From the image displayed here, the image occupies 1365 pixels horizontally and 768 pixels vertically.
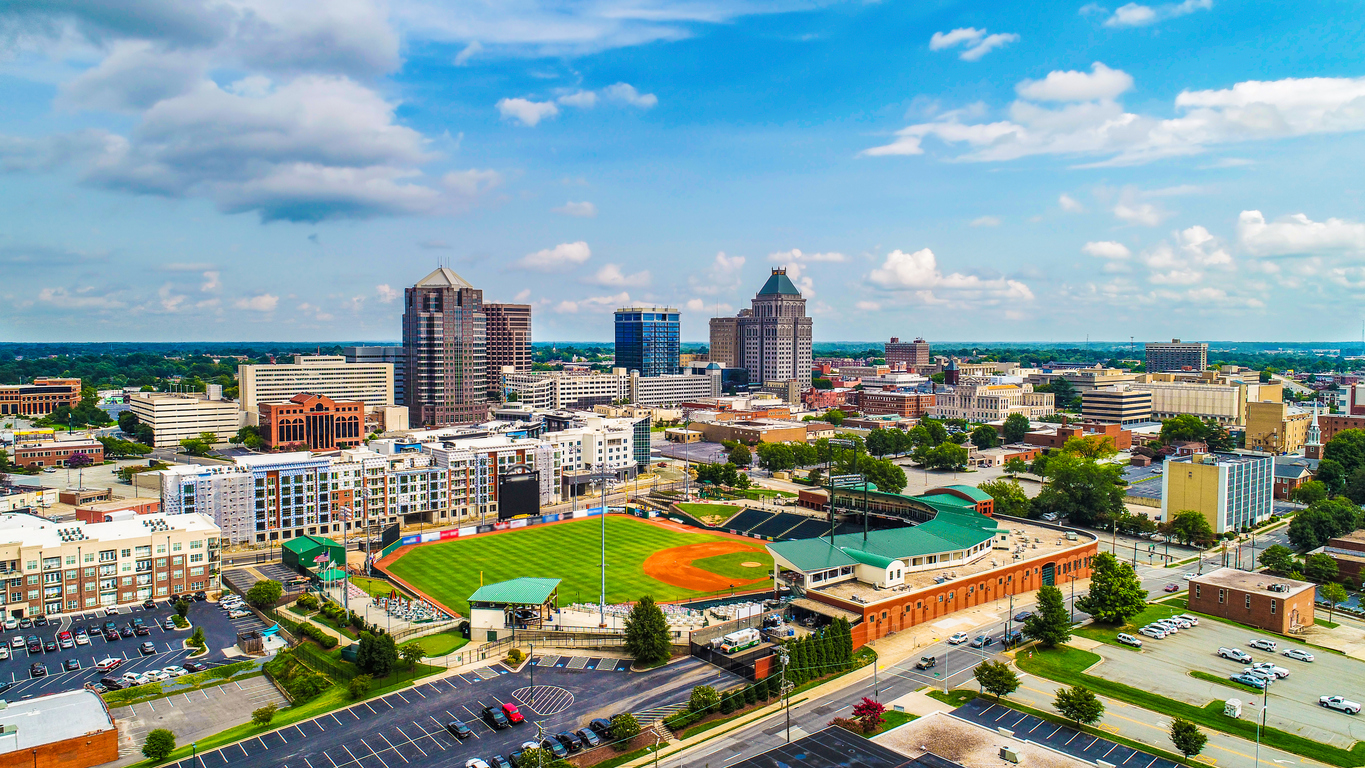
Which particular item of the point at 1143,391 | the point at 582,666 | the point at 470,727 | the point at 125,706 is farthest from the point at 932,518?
the point at 1143,391

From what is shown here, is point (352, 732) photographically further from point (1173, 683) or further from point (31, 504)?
point (31, 504)

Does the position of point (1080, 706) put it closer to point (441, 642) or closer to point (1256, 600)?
point (1256, 600)

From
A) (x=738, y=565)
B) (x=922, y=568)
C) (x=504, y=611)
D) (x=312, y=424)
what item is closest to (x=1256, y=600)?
(x=922, y=568)

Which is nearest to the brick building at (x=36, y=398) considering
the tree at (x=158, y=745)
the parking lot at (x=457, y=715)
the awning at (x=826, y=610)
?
the tree at (x=158, y=745)

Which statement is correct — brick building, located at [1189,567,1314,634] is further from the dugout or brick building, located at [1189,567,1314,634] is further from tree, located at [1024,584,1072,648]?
the dugout

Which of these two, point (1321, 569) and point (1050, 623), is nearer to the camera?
point (1050, 623)

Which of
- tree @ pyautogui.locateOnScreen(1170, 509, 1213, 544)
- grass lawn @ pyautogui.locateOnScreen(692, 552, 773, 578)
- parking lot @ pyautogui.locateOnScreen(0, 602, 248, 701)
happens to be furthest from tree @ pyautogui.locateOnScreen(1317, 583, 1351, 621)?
parking lot @ pyautogui.locateOnScreen(0, 602, 248, 701)
